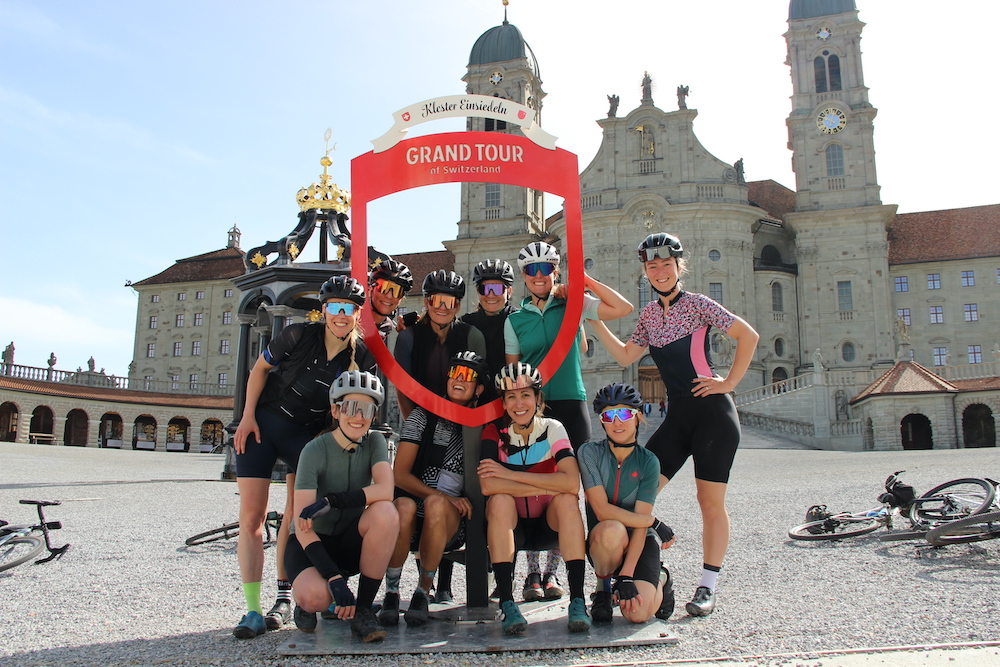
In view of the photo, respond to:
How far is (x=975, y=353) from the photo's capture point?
→ 42.2 m

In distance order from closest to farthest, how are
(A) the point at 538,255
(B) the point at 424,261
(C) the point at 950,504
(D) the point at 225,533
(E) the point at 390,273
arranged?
(A) the point at 538,255 → (E) the point at 390,273 → (C) the point at 950,504 → (D) the point at 225,533 → (B) the point at 424,261

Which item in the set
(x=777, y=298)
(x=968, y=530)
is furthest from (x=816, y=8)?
(x=968, y=530)

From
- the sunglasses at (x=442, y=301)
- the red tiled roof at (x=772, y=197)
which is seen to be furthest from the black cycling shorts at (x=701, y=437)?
the red tiled roof at (x=772, y=197)

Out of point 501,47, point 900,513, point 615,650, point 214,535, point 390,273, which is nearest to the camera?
point 615,650

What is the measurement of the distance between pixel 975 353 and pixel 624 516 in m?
45.9

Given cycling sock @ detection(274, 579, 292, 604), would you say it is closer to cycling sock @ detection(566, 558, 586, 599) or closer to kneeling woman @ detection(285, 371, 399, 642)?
kneeling woman @ detection(285, 371, 399, 642)

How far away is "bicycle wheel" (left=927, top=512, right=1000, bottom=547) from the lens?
21.4 feet

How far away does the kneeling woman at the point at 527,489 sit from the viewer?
4.41 meters

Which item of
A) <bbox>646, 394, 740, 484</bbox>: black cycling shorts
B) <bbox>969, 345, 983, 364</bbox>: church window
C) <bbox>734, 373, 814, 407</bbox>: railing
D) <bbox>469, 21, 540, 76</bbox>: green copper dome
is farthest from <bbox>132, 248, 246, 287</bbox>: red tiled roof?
<bbox>646, 394, 740, 484</bbox>: black cycling shorts

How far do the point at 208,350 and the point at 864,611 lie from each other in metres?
58.8

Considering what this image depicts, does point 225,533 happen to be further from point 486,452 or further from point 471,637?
point 471,637

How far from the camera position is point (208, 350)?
57.9 metres

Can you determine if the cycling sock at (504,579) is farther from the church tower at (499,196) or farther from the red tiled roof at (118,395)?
the red tiled roof at (118,395)

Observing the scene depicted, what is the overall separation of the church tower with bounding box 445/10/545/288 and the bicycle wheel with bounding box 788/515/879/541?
37.1m
